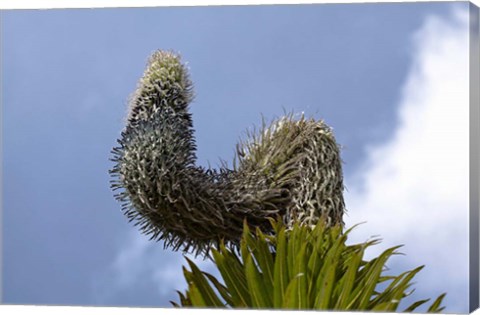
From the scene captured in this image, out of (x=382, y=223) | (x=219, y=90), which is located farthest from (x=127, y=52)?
(x=382, y=223)

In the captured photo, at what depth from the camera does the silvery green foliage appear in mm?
6879

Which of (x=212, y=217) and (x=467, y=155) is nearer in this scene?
(x=467, y=155)

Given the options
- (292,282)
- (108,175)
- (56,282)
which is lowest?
(292,282)

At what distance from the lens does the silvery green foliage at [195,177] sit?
6.88 metres

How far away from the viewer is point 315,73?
21.6ft

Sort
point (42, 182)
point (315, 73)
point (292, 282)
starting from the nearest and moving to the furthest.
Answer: point (292, 282) → point (315, 73) → point (42, 182)

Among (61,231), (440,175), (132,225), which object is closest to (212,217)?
(132,225)

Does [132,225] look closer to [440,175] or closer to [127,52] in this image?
[127,52]

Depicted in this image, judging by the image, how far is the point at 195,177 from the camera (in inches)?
275

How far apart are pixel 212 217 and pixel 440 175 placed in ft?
5.50

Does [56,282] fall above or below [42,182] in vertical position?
below

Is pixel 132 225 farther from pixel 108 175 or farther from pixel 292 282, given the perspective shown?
pixel 292 282

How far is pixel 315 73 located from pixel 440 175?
1.05 metres

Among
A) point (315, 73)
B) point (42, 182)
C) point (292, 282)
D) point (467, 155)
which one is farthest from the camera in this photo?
point (42, 182)
